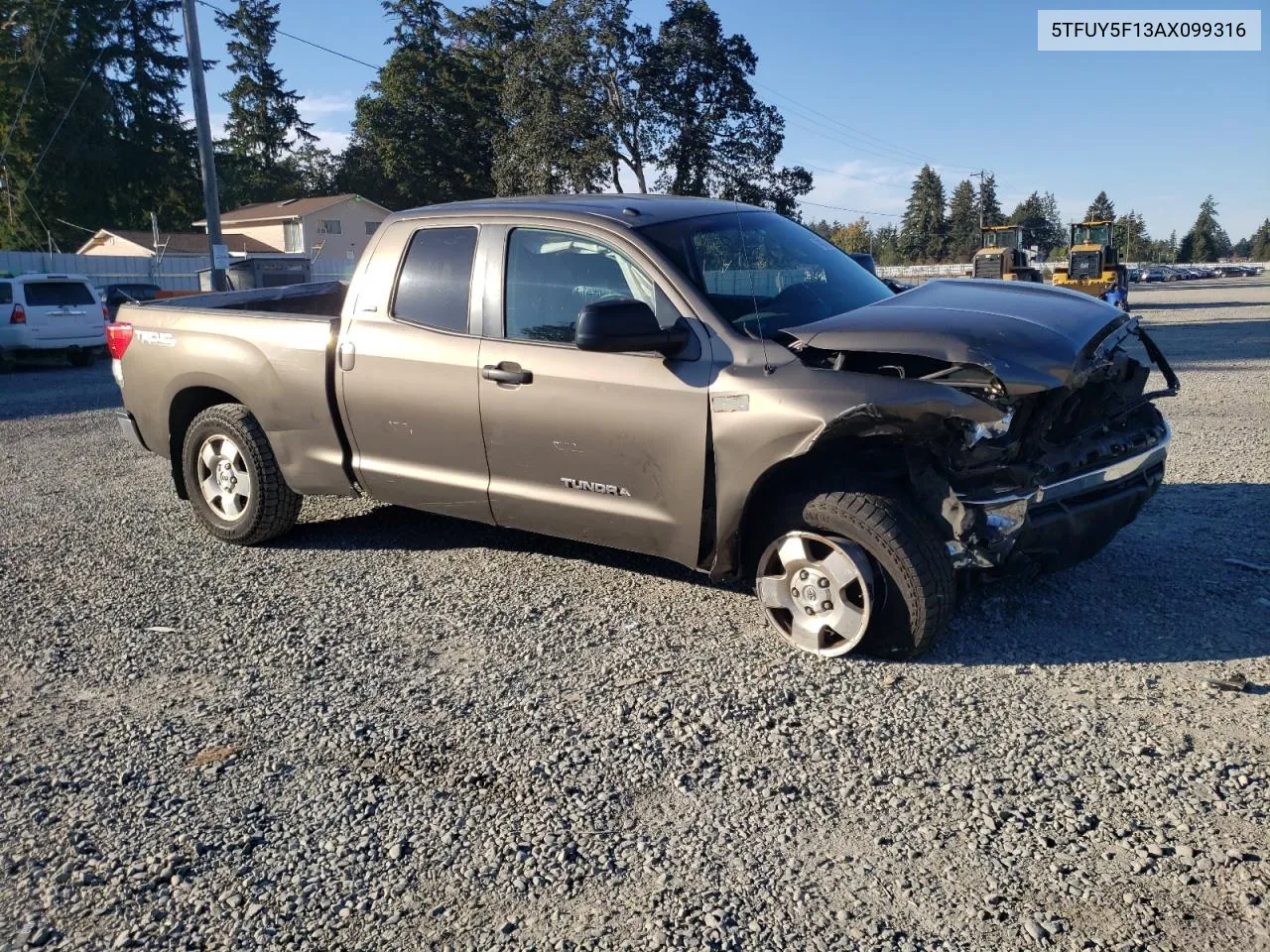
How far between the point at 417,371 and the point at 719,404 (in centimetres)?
175

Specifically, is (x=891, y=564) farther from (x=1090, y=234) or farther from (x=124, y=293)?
(x=1090, y=234)

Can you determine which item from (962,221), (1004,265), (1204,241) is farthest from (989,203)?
(1004,265)

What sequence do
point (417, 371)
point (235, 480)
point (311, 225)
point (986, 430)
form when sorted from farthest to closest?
1. point (311, 225)
2. point (235, 480)
3. point (417, 371)
4. point (986, 430)

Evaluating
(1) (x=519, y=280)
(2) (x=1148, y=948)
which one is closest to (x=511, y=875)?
(2) (x=1148, y=948)

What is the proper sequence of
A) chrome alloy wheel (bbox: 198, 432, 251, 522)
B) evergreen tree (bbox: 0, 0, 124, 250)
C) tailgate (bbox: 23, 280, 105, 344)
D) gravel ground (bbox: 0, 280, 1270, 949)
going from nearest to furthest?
gravel ground (bbox: 0, 280, 1270, 949) → chrome alloy wheel (bbox: 198, 432, 251, 522) → tailgate (bbox: 23, 280, 105, 344) → evergreen tree (bbox: 0, 0, 124, 250)

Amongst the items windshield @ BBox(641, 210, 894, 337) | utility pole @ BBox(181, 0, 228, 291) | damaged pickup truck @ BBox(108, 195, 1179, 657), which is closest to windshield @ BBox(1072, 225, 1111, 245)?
utility pole @ BBox(181, 0, 228, 291)

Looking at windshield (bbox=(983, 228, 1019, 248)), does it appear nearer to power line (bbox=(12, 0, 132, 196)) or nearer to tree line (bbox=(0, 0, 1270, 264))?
tree line (bbox=(0, 0, 1270, 264))

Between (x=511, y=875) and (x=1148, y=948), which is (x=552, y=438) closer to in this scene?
(x=511, y=875)

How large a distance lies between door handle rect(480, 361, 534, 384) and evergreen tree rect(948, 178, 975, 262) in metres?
105

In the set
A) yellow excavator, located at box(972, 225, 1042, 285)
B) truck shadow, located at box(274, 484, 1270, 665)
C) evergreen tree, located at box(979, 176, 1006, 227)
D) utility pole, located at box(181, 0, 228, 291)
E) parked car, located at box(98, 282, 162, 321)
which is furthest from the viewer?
evergreen tree, located at box(979, 176, 1006, 227)

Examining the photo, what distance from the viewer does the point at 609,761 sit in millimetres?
3455

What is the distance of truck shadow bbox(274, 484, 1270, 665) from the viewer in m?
4.21

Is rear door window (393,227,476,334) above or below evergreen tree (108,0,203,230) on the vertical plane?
below

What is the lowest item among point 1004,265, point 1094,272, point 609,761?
point 609,761
